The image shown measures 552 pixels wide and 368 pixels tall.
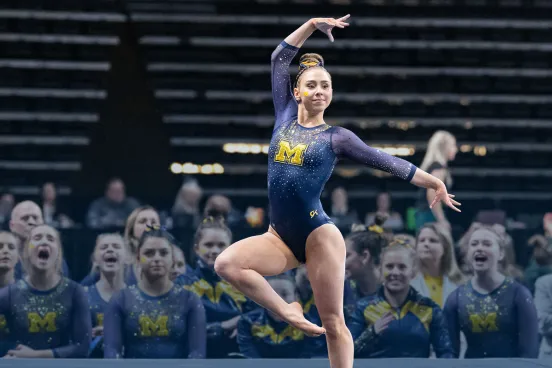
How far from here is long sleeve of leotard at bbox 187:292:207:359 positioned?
612 centimetres

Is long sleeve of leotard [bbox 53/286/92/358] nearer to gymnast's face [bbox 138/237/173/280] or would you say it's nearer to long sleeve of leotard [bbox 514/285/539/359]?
gymnast's face [bbox 138/237/173/280]

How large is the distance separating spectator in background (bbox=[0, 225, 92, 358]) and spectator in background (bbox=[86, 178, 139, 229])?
1.42 metres

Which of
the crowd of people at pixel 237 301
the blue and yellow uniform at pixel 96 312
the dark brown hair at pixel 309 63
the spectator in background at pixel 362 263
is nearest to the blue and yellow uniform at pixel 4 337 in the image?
the crowd of people at pixel 237 301

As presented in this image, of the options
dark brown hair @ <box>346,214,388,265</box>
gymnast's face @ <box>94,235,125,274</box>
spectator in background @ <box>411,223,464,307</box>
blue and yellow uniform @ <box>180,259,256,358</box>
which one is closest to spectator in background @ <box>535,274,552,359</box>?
spectator in background @ <box>411,223,464,307</box>

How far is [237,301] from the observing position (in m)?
6.24

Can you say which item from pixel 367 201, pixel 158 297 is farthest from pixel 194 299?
pixel 367 201

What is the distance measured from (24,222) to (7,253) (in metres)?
0.32

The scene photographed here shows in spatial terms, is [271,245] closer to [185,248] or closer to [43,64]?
[185,248]

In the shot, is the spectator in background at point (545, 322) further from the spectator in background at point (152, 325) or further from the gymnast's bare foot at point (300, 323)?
the gymnast's bare foot at point (300, 323)

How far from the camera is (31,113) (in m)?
11.4

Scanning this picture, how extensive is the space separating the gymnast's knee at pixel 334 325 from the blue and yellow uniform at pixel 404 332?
1921 millimetres

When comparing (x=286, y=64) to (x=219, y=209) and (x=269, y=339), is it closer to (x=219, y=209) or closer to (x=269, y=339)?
(x=269, y=339)

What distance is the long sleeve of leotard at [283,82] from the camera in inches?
178
